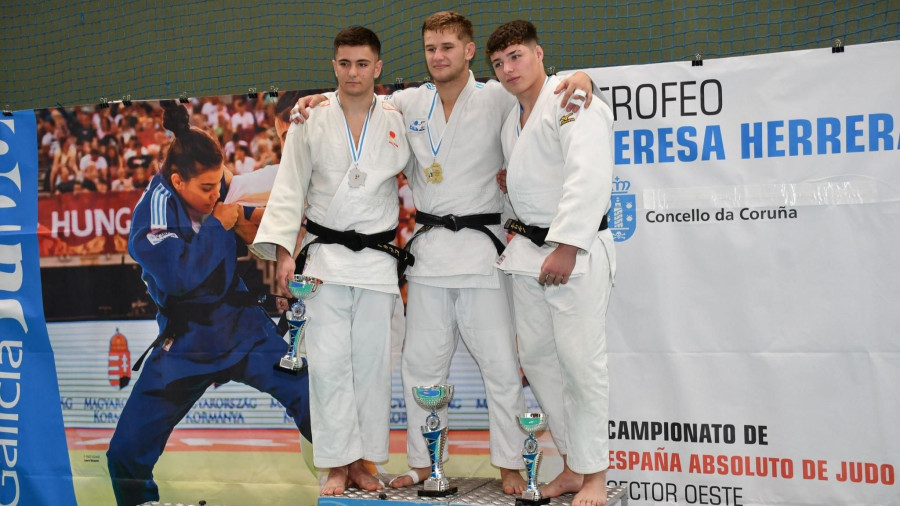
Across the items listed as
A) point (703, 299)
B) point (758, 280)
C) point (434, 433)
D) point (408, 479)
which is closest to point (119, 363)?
point (408, 479)

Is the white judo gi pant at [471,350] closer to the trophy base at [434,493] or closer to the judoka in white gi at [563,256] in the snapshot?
the judoka in white gi at [563,256]

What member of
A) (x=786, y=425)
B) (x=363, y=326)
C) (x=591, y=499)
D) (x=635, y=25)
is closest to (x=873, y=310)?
(x=786, y=425)

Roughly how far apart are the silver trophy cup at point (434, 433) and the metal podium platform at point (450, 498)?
0.04 metres

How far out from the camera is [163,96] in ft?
16.0

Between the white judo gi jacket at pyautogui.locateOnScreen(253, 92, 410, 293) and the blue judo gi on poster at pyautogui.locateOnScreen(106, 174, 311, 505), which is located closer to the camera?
the white judo gi jacket at pyautogui.locateOnScreen(253, 92, 410, 293)

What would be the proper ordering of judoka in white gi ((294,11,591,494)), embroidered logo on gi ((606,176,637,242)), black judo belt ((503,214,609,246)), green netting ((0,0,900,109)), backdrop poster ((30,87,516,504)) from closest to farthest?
black judo belt ((503,214,609,246)) → judoka in white gi ((294,11,591,494)) → embroidered logo on gi ((606,176,637,242)) → green netting ((0,0,900,109)) → backdrop poster ((30,87,516,504))

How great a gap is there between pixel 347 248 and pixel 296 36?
180 centimetres

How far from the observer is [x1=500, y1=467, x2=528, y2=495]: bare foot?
346cm

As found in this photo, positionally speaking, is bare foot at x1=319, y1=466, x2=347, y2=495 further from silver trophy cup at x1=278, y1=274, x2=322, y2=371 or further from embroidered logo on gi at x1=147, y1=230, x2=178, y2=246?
embroidered logo on gi at x1=147, y1=230, x2=178, y2=246

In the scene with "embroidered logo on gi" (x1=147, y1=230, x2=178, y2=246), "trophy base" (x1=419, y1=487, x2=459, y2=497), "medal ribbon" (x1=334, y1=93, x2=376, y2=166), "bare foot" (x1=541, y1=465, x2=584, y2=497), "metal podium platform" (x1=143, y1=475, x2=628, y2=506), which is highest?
"medal ribbon" (x1=334, y1=93, x2=376, y2=166)

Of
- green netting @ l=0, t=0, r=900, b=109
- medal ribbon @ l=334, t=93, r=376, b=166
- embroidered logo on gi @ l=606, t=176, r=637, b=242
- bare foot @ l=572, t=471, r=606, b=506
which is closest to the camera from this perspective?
bare foot @ l=572, t=471, r=606, b=506

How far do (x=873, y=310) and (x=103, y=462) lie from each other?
392 centimetres

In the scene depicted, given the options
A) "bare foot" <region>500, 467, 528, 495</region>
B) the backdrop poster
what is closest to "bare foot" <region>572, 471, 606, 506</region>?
"bare foot" <region>500, 467, 528, 495</region>

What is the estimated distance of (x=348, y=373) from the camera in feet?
11.6
